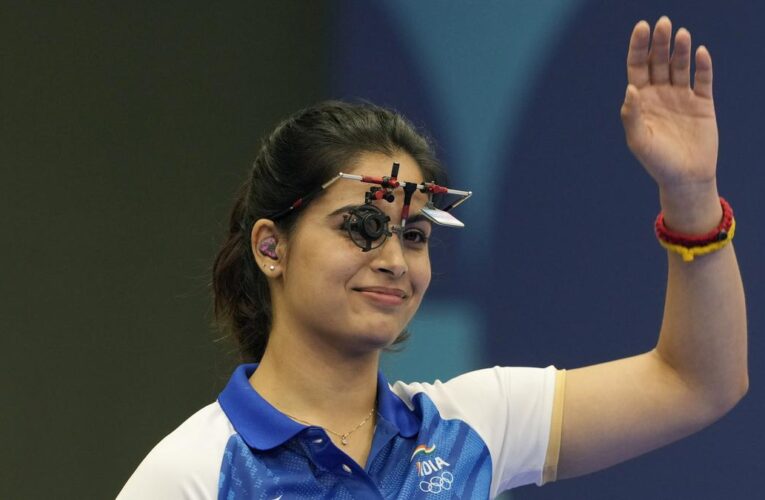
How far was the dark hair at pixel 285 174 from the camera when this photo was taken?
213 cm

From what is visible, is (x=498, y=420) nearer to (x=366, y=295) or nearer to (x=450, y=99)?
(x=366, y=295)

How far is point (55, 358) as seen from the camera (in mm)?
3576

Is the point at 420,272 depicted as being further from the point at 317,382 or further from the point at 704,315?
the point at 704,315

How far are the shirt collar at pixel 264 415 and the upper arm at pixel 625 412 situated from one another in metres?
0.27

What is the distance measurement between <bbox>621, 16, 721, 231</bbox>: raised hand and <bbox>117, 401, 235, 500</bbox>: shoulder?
0.80 meters

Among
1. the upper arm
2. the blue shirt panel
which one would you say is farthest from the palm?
the blue shirt panel

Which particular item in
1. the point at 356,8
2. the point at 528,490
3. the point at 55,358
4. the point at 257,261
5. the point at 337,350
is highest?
the point at 356,8

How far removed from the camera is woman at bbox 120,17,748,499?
77.5 inches

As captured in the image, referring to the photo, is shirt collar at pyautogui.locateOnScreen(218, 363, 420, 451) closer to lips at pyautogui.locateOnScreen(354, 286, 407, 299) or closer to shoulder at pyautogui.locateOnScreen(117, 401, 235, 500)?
shoulder at pyautogui.locateOnScreen(117, 401, 235, 500)

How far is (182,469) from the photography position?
192cm

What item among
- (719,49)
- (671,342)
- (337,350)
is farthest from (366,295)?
(719,49)

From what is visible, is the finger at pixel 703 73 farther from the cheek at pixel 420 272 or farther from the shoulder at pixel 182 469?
the shoulder at pixel 182 469

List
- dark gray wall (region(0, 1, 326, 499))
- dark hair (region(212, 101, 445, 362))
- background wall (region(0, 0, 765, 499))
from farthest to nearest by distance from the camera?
1. dark gray wall (region(0, 1, 326, 499))
2. background wall (region(0, 0, 765, 499))
3. dark hair (region(212, 101, 445, 362))

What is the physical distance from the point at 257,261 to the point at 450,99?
1398 millimetres
